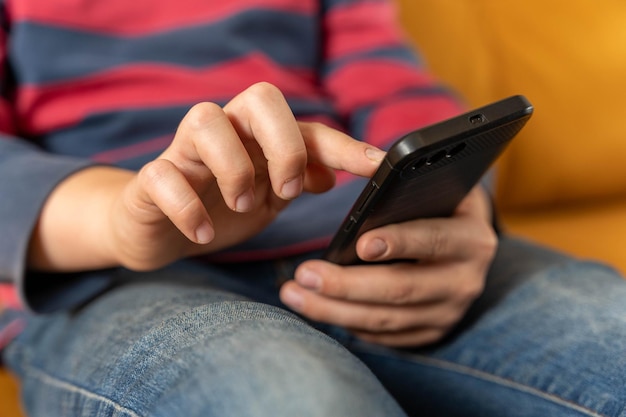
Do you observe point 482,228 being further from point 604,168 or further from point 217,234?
point 604,168

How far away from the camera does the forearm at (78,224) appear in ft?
1.27

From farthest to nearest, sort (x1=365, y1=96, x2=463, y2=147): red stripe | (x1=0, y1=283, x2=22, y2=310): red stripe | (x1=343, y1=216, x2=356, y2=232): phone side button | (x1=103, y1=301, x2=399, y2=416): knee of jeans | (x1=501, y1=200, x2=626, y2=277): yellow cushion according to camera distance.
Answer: (x1=501, y1=200, x2=626, y2=277): yellow cushion → (x1=365, y1=96, x2=463, y2=147): red stripe → (x1=0, y1=283, x2=22, y2=310): red stripe → (x1=343, y1=216, x2=356, y2=232): phone side button → (x1=103, y1=301, x2=399, y2=416): knee of jeans

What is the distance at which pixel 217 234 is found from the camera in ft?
1.23

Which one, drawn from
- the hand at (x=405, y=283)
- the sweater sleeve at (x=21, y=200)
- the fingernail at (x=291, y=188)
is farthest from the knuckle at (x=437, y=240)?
the sweater sleeve at (x=21, y=200)

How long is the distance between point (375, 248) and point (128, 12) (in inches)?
12.7

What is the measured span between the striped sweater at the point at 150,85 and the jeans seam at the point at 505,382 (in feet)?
0.39

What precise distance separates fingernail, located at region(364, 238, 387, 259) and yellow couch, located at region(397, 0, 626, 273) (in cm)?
48

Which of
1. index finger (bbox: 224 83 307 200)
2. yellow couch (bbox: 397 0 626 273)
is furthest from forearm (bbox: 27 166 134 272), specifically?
yellow couch (bbox: 397 0 626 273)

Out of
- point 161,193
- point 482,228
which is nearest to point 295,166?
point 161,193

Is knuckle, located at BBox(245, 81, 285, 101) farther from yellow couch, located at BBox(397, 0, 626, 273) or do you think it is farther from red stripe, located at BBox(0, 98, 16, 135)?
yellow couch, located at BBox(397, 0, 626, 273)

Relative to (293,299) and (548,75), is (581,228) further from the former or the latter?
(293,299)

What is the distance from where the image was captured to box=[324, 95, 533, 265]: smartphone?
0.30 m

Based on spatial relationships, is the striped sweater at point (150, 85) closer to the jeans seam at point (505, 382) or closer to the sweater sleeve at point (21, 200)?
the sweater sleeve at point (21, 200)

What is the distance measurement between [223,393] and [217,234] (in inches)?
5.9
